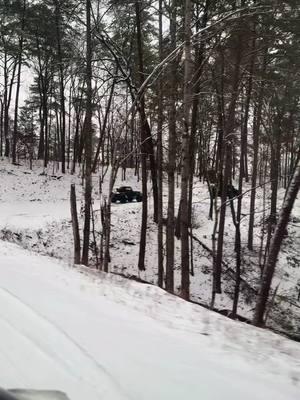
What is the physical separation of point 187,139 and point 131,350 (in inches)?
287

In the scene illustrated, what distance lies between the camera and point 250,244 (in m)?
21.2

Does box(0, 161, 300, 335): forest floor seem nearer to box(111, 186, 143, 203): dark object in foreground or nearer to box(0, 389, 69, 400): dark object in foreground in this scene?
box(111, 186, 143, 203): dark object in foreground

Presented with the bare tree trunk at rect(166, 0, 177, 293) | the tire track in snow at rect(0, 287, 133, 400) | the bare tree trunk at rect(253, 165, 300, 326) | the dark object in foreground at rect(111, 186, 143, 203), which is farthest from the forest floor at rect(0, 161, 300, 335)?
the tire track in snow at rect(0, 287, 133, 400)

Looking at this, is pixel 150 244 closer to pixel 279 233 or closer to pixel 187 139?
pixel 187 139

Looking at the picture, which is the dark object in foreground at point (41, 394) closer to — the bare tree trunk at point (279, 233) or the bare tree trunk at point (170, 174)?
the bare tree trunk at point (279, 233)

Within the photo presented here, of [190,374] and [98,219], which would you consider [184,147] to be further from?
[98,219]

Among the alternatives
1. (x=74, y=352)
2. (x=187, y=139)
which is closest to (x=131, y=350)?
(x=74, y=352)

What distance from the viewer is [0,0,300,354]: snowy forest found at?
1173 centimetres

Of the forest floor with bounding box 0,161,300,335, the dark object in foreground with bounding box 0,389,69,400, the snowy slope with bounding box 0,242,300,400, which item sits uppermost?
the dark object in foreground with bounding box 0,389,69,400

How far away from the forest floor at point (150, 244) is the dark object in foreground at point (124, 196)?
125 centimetres

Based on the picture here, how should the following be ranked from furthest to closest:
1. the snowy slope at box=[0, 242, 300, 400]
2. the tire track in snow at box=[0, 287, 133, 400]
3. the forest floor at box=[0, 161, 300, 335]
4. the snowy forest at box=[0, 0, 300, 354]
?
the forest floor at box=[0, 161, 300, 335], the snowy forest at box=[0, 0, 300, 354], the snowy slope at box=[0, 242, 300, 400], the tire track in snow at box=[0, 287, 133, 400]

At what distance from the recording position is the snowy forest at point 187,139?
1173cm

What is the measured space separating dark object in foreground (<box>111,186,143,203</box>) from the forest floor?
1249 mm

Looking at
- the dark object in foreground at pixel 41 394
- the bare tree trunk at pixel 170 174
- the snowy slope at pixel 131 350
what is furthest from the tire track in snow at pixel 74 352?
the bare tree trunk at pixel 170 174
